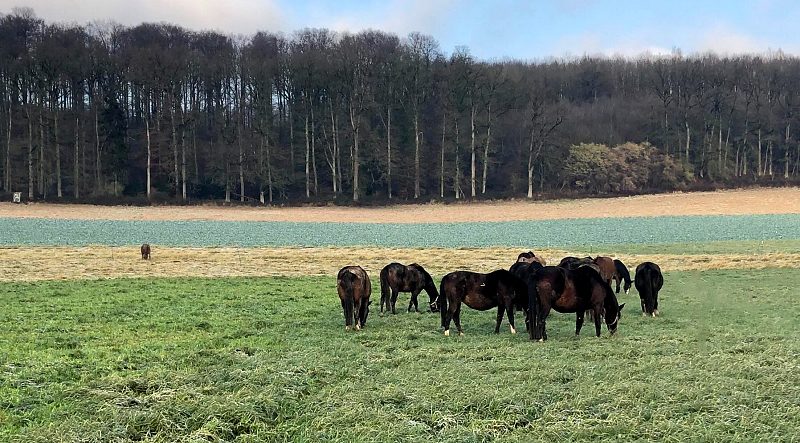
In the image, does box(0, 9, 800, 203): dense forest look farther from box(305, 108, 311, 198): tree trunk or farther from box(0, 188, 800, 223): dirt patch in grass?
box(0, 188, 800, 223): dirt patch in grass

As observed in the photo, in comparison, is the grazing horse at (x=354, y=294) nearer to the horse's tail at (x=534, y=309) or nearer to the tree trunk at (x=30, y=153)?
the horse's tail at (x=534, y=309)

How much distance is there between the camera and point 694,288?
57.3ft

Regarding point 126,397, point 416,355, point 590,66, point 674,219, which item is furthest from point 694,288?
point 590,66

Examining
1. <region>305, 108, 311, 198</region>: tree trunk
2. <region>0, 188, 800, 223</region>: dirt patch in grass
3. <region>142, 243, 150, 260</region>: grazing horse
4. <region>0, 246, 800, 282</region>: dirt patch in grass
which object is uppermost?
<region>305, 108, 311, 198</region>: tree trunk

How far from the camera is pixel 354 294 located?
11.6 m

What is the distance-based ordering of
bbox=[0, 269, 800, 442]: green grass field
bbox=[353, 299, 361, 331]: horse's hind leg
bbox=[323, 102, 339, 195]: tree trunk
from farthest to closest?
bbox=[323, 102, 339, 195]: tree trunk < bbox=[353, 299, 361, 331]: horse's hind leg < bbox=[0, 269, 800, 442]: green grass field

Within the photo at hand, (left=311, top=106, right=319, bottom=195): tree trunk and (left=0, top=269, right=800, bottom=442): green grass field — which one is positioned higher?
(left=311, top=106, right=319, bottom=195): tree trunk

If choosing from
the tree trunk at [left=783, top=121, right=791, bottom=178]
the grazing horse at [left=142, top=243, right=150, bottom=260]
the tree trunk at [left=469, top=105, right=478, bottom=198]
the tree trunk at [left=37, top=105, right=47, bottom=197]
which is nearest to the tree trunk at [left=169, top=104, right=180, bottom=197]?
the tree trunk at [left=37, top=105, right=47, bottom=197]

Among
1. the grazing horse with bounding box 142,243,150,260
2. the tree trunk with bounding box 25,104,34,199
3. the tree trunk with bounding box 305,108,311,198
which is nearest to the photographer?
the grazing horse with bounding box 142,243,150,260

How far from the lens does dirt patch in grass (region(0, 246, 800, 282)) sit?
2178cm

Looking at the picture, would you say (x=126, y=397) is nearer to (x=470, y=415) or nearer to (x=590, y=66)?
A: (x=470, y=415)

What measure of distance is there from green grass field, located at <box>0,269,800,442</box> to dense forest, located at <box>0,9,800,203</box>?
4953cm

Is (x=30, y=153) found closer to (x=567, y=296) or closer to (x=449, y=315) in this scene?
(x=449, y=315)

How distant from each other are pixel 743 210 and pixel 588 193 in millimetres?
15607
